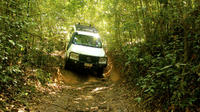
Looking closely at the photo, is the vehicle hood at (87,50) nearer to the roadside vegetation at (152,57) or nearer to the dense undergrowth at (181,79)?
the roadside vegetation at (152,57)

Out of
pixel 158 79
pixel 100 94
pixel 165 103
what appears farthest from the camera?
pixel 100 94

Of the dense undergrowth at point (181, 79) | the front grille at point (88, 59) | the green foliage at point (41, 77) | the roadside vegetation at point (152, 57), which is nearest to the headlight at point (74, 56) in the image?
the front grille at point (88, 59)

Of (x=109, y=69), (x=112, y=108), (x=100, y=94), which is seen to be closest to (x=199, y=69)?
(x=112, y=108)

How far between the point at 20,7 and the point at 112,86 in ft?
13.9

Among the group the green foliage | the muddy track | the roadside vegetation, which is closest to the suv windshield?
the muddy track

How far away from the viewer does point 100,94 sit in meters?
6.06

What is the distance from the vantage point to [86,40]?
860 cm

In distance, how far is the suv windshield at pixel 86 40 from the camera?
836cm

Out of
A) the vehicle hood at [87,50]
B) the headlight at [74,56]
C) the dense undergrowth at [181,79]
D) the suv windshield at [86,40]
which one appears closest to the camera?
the dense undergrowth at [181,79]

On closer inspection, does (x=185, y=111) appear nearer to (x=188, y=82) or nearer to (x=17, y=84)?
(x=188, y=82)

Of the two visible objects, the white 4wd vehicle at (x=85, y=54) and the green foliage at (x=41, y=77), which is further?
the white 4wd vehicle at (x=85, y=54)

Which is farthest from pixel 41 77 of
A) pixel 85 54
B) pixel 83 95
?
pixel 85 54

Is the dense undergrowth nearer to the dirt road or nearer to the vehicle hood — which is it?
the dirt road

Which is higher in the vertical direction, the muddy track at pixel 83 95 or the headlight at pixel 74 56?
the headlight at pixel 74 56
